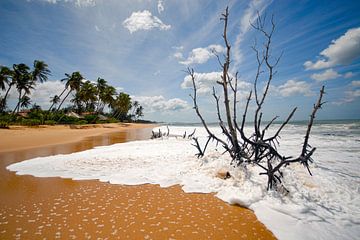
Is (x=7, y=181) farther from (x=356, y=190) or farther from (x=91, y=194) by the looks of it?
(x=356, y=190)

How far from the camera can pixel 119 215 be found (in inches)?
162

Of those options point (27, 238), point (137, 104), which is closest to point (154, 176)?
point (27, 238)

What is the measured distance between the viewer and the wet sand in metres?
3.44

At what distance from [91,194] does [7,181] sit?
12.3 ft

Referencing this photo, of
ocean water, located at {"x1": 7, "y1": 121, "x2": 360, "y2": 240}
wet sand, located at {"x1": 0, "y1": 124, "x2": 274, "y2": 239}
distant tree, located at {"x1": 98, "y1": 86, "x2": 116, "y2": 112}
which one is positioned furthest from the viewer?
distant tree, located at {"x1": 98, "y1": 86, "x2": 116, "y2": 112}

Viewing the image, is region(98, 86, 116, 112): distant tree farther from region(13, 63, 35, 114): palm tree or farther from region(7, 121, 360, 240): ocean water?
region(7, 121, 360, 240): ocean water

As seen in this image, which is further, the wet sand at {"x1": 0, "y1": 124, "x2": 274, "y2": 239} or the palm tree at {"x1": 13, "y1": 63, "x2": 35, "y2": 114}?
the palm tree at {"x1": 13, "y1": 63, "x2": 35, "y2": 114}

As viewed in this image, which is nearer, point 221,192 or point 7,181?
point 221,192

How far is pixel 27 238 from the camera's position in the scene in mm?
3281

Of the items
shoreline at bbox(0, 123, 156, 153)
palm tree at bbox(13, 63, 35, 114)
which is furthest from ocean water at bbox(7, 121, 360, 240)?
palm tree at bbox(13, 63, 35, 114)

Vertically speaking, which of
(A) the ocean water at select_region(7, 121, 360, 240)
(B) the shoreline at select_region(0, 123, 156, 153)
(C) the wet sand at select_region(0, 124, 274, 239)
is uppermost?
(B) the shoreline at select_region(0, 123, 156, 153)

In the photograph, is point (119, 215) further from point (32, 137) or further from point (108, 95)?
point (108, 95)

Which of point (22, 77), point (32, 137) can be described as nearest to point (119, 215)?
point (32, 137)

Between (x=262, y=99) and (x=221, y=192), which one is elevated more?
(x=262, y=99)
